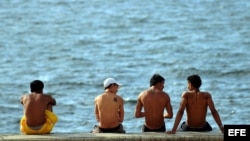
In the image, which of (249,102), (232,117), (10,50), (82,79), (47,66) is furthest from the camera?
(10,50)

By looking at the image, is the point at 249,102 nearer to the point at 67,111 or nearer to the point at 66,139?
the point at 67,111

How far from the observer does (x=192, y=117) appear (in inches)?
815

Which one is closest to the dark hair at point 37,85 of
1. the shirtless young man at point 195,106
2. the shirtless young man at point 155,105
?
the shirtless young man at point 155,105

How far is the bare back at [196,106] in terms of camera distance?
2050 cm

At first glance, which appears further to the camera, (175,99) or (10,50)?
(10,50)

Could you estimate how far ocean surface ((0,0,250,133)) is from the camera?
Answer: 35688 mm

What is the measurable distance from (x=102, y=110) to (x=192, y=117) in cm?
155

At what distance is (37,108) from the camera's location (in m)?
20.3

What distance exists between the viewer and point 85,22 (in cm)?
5944

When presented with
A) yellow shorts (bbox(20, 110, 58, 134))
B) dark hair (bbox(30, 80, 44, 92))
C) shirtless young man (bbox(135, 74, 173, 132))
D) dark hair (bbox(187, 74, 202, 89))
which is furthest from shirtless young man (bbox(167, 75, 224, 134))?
dark hair (bbox(30, 80, 44, 92))

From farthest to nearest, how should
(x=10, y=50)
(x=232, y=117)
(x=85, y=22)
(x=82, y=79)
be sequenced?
(x=85, y=22) < (x=10, y=50) < (x=82, y=79) < (x=232, y=117)

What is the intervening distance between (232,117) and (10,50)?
1835 centimetres

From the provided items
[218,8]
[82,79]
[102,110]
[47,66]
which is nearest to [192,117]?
[102,110]

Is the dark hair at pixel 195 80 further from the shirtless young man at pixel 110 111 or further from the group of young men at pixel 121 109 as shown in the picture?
the shirtless young man at pixel 110 111
